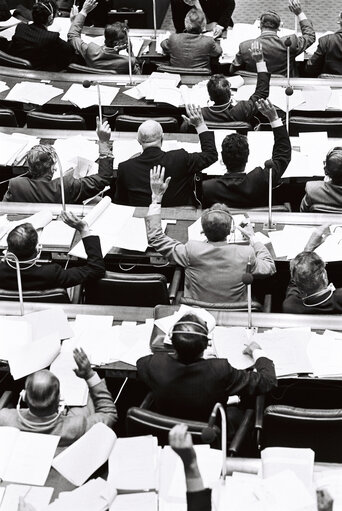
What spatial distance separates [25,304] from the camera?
5.30 metres

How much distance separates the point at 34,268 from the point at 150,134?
158 cm

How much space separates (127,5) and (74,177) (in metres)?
4.85

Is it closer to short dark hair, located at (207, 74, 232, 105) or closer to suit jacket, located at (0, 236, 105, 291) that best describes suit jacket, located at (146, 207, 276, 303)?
suit jacket, located at (0, 236, 105, 291)

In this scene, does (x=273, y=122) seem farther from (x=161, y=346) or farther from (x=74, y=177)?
(x=161, y=346)

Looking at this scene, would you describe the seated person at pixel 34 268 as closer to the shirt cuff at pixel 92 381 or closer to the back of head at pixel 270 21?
the shirt cuff at pixel 92 381

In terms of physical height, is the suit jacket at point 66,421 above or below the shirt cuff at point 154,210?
below

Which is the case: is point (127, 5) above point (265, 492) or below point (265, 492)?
below

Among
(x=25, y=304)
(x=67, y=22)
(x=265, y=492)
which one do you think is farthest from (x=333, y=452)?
(x=67, y=22)

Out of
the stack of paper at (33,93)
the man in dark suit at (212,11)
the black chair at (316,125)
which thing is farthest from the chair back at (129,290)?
the man in dark suit at (212,11)

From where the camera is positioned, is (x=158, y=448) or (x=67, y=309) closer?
(x=158, y=448)

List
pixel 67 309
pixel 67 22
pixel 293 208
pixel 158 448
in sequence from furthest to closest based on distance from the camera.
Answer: pixel 67 22
pixel 293 208
pixel 67 309
pixel 158 448

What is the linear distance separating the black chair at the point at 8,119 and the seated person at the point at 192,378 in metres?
3.63

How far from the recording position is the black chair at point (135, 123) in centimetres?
740

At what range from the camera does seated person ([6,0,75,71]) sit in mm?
8836
